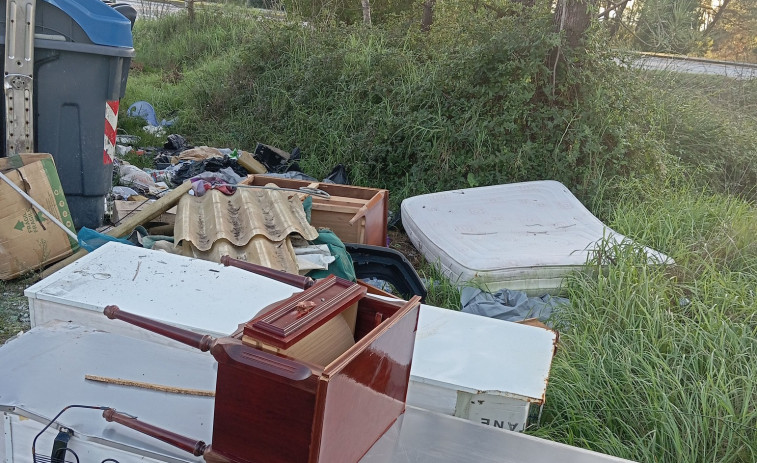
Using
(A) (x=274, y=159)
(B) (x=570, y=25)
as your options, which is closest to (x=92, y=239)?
(A) (x=274, y=159)

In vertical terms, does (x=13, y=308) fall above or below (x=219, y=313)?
below

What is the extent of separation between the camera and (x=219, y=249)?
3.50m

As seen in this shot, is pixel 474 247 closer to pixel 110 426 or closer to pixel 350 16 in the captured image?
pixel 110 426

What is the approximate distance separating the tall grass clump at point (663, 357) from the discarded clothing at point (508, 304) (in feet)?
0.53

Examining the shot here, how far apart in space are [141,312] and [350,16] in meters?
9.17

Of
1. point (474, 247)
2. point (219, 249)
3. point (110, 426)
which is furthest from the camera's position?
point (474, 247)

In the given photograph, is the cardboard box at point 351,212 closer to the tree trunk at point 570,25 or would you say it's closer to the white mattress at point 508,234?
the white mattress at point 508,234

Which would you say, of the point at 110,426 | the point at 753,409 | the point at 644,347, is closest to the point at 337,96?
the point at 644,347

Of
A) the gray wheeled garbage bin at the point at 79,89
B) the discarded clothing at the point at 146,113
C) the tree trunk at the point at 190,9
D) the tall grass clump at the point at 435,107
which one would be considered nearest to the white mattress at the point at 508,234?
the tall grass clump at the point at 435,107

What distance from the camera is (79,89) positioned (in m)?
4.29

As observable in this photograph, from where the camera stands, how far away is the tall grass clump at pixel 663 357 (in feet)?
8.77

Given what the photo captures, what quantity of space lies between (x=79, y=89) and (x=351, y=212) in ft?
6.07

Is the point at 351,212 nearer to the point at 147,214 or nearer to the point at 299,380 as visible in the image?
the point at 147,214

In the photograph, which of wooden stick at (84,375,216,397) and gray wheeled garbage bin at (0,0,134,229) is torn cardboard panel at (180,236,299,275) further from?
wooden stick at (84,375,216,397)
